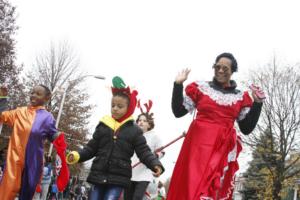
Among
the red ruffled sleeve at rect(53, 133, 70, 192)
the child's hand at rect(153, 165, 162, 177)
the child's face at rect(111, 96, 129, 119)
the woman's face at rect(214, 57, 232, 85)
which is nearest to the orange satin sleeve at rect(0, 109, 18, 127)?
the red ruffled sleeve at rect(53, 133, 70, 192)

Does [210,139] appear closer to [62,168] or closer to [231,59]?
[231,59]

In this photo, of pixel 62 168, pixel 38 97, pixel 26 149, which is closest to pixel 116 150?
pixel 62 168

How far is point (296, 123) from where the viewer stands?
35.9 m

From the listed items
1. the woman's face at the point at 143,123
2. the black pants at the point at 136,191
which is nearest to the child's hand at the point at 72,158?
the black pants at the point at 136,191

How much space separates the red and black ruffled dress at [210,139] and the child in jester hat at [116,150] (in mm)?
546

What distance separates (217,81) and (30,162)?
2574 millimetres

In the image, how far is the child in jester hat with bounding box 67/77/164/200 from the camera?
18.6 feet

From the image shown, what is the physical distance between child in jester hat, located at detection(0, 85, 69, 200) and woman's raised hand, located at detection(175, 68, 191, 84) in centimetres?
176

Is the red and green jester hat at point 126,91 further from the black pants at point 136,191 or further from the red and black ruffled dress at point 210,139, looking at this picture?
the black pants at point 136,191

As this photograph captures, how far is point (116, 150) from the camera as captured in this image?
229 inches

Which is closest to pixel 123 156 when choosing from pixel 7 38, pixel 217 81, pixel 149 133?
pixel 217 81

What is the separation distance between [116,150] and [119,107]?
0.58 m

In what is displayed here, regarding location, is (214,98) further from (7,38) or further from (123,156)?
(7,38)

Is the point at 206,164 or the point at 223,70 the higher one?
the point at 223,70
